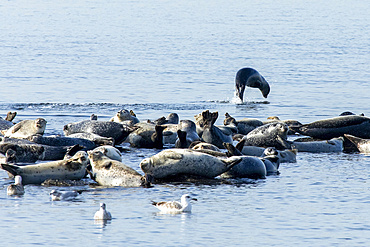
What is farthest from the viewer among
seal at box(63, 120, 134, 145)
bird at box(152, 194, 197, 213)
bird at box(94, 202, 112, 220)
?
seal at box(63, 120, 134, 145)

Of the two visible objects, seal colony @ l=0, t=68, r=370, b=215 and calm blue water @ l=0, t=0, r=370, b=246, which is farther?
seal colony @ l=0, t=68, r=370, b=215

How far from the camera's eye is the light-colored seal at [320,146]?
43.8 ft

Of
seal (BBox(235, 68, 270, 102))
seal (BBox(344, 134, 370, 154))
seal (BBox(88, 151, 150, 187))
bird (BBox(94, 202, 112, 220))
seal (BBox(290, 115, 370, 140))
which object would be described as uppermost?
seal (BBox(235, 68, 270, 102))

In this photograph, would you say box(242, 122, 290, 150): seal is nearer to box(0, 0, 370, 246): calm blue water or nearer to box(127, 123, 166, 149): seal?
box(0, 0, 370, 246): calm blue water

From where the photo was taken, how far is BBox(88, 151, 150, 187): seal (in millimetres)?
9922

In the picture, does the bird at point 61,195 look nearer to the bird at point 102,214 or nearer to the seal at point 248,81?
the bird at point 102,214

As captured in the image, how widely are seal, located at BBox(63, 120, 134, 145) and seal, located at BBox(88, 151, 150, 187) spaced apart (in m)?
3.34

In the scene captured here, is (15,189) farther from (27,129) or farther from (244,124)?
(244,124)

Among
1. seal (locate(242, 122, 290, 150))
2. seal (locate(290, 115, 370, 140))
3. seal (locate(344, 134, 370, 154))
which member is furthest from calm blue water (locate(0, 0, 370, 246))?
seal (locate(290, 115, 370, 140))

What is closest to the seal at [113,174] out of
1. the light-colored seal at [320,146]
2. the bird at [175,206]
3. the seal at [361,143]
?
the bird at [175,206]

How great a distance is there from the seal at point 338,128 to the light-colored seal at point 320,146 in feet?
2.09

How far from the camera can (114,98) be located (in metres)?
21.4

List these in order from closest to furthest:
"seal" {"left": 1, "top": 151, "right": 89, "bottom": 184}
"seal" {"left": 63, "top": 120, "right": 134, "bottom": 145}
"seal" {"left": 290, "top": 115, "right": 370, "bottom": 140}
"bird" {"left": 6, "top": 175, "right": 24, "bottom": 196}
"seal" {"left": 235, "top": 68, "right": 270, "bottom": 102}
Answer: "bird" {"left": 6, "top": 175, "right": 24, "bottom": 196} < "seal" {"left": 1, "top": 151, "right": 89, "bottom": 184} < "seal" {"left": 63, "top": 120, "right": 134, "bottom": 145} < "seal" {"left": 290, "top": 115, "right": 370, "bottom": 140} < "seal" {"left": 235, "top": 68, "right": 270, "bottom": 102}

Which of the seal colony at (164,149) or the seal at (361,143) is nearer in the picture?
the seal colony at (164,149)
